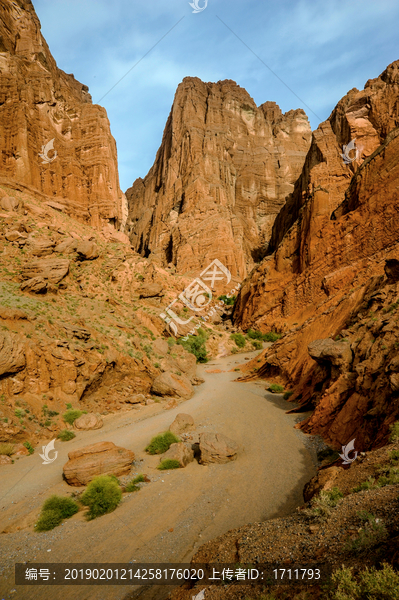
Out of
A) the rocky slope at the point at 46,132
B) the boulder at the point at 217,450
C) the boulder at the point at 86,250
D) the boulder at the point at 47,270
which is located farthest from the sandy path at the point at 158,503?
the rocky slope at the point at 46,132

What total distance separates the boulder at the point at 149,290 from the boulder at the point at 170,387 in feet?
49.0

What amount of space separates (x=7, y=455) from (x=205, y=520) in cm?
769

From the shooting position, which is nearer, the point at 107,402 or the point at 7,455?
the point at 7,455

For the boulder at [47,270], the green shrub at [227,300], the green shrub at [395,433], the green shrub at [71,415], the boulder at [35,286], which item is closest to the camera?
the green shrub at [395,433]

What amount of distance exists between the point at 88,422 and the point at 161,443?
4.47 metres

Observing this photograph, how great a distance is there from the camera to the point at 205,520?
23.4 ft

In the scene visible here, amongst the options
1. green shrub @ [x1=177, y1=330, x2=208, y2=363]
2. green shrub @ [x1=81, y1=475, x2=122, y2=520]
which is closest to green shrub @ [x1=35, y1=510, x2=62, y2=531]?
green shrub @ [x1=81, y1=475, x2=122, y2=520]

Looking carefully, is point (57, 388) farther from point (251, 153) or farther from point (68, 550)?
point (251, 153)

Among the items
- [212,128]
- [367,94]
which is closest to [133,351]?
[367,94]

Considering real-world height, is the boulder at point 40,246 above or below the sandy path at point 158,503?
above

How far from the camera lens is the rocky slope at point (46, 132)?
38375 mm

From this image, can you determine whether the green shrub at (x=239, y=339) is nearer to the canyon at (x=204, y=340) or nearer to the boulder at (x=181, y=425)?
the canyon at (x=204, y=340)

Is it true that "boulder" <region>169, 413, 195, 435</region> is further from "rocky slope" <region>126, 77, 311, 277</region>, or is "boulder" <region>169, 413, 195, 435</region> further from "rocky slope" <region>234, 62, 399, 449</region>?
"rocky slope" <region>126, 77, 311, 277</region>

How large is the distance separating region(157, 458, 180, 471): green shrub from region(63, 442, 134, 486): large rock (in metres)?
1.00
